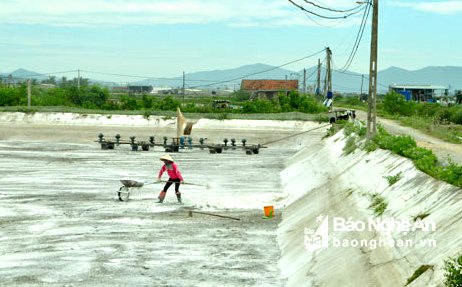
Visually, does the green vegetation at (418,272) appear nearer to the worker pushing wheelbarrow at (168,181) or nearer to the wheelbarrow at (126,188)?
the worker pushing wheelbarrow at (168,181)

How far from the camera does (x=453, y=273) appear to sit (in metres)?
10.1

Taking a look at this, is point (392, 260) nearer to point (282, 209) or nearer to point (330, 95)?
point (282, 209)

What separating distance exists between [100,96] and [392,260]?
90056mm

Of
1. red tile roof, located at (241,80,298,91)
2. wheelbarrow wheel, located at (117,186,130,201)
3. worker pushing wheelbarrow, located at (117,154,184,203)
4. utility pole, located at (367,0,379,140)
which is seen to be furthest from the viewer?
red tile roof, located at (241,80,298,91)

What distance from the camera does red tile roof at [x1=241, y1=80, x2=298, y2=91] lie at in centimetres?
14612

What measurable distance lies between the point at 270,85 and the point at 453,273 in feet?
463

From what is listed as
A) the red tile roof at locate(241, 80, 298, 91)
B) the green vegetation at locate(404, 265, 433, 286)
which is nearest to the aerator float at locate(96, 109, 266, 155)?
the green vegetation at locate(404, 265, 433, 286)

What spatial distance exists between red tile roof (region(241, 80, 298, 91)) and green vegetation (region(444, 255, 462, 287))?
438 feet

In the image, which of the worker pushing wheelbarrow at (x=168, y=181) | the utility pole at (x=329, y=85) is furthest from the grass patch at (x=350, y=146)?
the utility pole at (x=329, y=85)

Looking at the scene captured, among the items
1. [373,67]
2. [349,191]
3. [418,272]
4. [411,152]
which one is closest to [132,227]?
[349,191]

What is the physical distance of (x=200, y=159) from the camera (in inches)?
1757

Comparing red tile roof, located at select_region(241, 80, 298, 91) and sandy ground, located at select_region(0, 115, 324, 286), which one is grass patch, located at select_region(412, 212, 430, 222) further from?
red tile roof, located at select_region(241, 80, 298, 91)

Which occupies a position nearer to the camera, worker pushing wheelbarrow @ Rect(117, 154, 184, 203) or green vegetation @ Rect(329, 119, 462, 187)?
green vegetation @ Rect(329, 119, 462, 187)

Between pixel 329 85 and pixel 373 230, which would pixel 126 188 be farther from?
pixel 329 85
